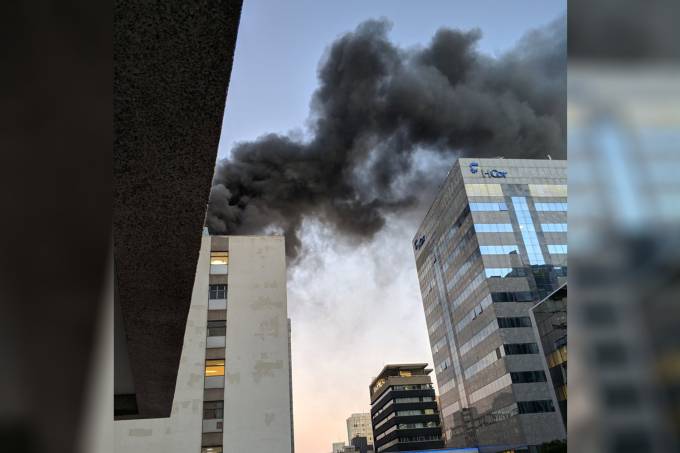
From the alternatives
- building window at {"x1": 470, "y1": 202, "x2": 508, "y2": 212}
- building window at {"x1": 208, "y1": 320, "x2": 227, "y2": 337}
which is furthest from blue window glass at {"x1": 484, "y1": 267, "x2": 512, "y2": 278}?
building window at {"x1": 208, "y1": 320, "x2": 227, "y2": 337}

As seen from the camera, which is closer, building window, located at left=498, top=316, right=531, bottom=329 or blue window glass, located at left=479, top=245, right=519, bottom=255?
building window, located at left=498, top=316, right=531, bottom=329

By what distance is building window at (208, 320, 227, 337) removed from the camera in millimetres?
31719

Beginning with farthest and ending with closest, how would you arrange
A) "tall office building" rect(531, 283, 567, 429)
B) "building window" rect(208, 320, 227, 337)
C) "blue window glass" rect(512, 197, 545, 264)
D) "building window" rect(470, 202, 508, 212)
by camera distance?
1. "building window" rect(470, 202, 508, 212)
2. "blue window glass" rect(512, 197, 545, 264)
3. "tall office building" rect(531, 283, 567, 429)
4. "building window" rect(208, 320, 227, 337)

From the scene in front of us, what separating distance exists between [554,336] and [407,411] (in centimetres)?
7967

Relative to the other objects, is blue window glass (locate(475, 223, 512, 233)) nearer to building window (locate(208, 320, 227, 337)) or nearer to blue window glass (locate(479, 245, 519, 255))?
blue window glass (locate(479, 245, 519, 255))

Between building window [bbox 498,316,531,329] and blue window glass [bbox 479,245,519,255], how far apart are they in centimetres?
914

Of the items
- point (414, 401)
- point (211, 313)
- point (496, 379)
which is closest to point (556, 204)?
point (496, 379)

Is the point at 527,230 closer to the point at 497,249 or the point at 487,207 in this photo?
the point at 497,249

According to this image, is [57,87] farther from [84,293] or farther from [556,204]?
[556,204]

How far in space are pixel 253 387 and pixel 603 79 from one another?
3177cm

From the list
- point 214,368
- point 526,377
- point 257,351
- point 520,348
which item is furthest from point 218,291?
point 520,348

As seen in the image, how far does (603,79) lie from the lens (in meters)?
0.63

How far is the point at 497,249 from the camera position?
64.1 metres

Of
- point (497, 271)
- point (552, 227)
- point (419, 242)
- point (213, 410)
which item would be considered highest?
point (419, 242)
